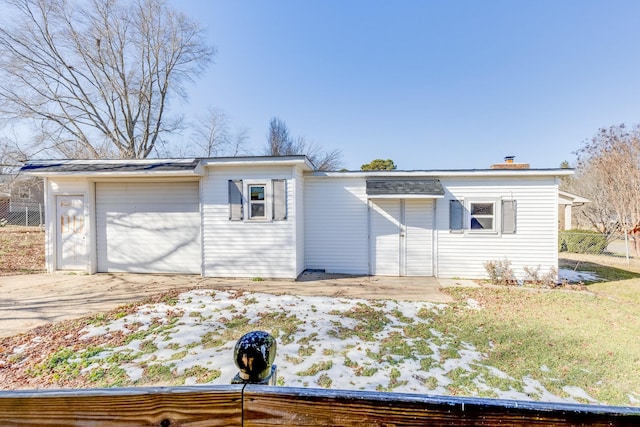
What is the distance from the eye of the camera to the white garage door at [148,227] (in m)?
8.23

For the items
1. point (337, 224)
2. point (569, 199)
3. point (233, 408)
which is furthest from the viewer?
point (569, 199)

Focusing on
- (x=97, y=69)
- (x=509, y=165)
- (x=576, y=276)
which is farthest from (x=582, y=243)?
(x=97, y=69)

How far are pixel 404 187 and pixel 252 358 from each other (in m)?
7.67

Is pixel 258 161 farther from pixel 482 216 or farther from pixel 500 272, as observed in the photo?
pixel 500 272

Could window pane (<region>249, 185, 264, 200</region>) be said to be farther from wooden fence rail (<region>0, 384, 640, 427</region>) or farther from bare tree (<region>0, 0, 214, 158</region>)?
bare tree (<region>0, 0, 214, 158</region>)

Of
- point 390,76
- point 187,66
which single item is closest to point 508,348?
point 390,76

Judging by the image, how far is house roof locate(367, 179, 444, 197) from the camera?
25.1 ft

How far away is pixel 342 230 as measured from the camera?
8406mm

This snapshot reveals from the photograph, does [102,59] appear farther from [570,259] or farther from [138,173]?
[570,259]

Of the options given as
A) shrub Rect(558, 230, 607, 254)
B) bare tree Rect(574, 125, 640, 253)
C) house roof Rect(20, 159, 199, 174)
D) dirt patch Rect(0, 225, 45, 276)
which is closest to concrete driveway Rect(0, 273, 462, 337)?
dirt patch Rect(0, 225, 45, 276)

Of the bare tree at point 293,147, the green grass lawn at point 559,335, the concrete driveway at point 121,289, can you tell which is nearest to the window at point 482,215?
the concrete driveway at point 121,289

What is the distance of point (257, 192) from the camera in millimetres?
7680

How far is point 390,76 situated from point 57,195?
48.8 feet

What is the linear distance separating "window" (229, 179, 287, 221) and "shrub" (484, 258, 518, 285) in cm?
594
